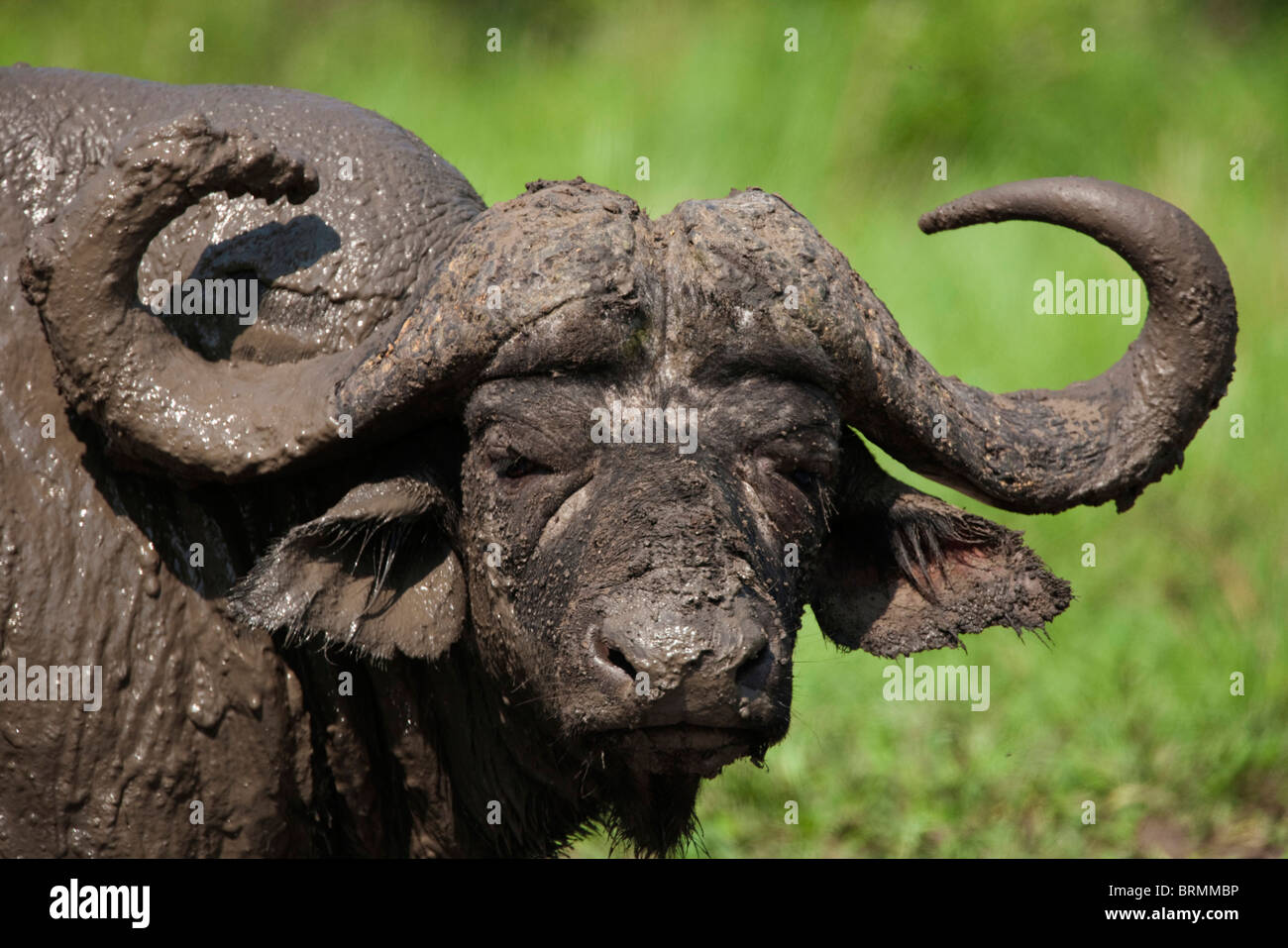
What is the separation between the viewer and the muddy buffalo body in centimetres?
376

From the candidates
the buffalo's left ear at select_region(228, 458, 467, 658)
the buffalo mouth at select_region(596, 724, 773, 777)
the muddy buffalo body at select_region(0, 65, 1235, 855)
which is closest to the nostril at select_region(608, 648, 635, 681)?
the muddy buffalo body at select_region(0, 65, 1235, 855)

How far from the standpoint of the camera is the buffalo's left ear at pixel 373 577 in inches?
155

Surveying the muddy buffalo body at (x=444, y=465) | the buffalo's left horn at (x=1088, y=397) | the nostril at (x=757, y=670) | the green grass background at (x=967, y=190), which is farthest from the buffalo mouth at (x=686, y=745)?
the green grass background at (x=967, y=190)

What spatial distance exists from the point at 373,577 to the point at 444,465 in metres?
0.36

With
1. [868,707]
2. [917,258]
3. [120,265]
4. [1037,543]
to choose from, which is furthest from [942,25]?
[120,265]

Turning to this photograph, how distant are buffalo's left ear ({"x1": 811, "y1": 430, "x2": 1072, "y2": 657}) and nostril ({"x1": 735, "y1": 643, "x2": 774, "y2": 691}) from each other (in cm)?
91

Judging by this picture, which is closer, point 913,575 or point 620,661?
point 620,661

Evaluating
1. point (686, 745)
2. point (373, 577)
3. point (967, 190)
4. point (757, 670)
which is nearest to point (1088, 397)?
point (757, 670)

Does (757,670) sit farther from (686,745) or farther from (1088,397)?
(1088,397)

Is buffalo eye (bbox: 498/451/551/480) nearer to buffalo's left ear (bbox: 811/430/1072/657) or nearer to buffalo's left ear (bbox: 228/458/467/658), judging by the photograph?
buffalo's left ear (bbox: 228/458/467/658)

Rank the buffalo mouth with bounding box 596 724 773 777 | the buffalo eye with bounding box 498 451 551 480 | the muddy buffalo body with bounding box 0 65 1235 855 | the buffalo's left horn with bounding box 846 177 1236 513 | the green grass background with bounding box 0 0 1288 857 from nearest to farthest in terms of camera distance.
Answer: the buffalo mouth with bounding box 596 724 773 777 < the muddy buffalo body with bounding box 0 65 1235 855 < the buffalo eye with bounding box 498 451 551 480 < the buffalo's left horn with bounding box 846 177 1236 513 < the green grass background with bounding box 0 0 1288 857

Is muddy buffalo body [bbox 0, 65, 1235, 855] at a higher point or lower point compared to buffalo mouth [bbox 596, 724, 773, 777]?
higher

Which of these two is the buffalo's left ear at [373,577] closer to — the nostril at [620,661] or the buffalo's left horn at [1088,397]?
the nostril at [620,661]

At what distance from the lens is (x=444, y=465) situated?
4.14 meters
